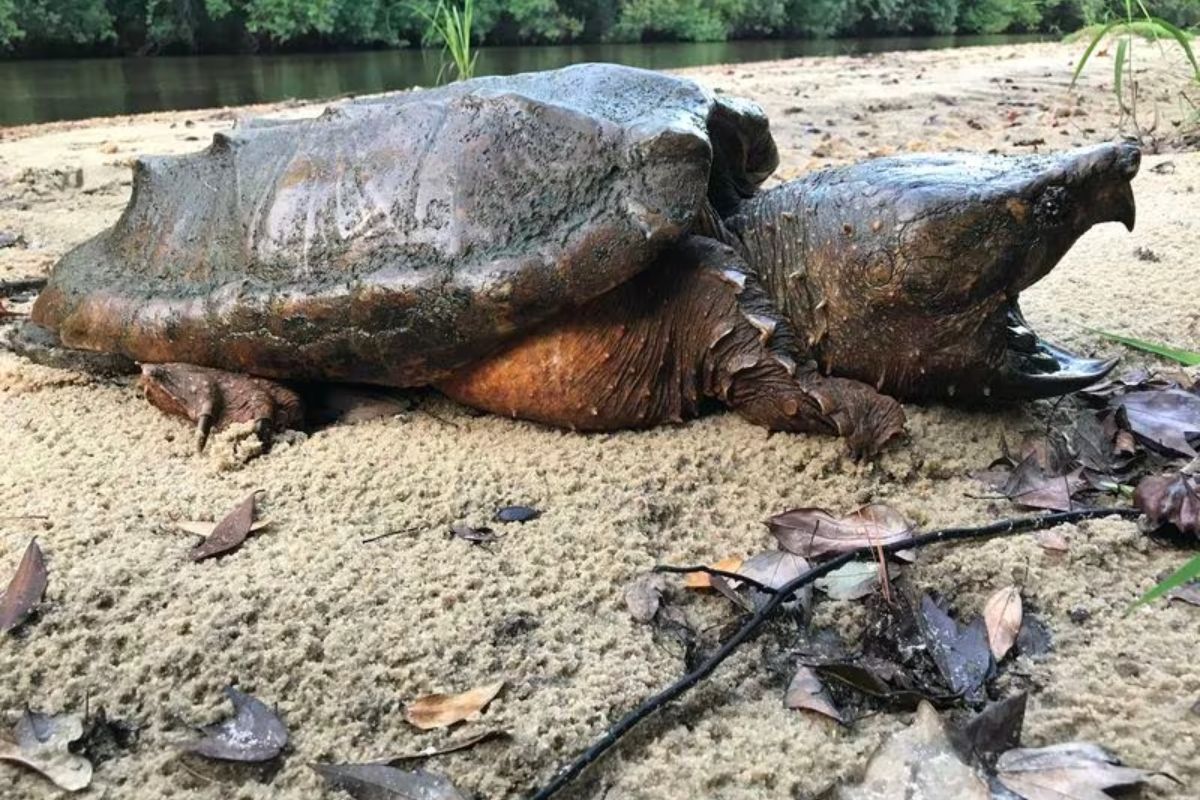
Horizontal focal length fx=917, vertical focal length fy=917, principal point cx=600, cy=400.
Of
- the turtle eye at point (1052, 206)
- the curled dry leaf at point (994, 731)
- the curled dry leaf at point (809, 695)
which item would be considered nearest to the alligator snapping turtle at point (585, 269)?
the turtle eye at point (1052, 206)

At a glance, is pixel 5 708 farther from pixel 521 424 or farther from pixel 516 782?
pixel 521 424

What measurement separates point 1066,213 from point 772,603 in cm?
97

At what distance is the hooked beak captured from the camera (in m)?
1.71

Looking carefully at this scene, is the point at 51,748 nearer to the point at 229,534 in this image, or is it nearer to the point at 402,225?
the point at 229,534

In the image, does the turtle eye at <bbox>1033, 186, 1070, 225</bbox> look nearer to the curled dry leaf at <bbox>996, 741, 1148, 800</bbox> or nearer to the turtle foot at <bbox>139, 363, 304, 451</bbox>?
the curled dry leaf at <bbox>996, 741, 1148, 800</bbox>

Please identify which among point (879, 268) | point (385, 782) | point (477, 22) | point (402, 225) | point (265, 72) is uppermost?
point (477, 22)

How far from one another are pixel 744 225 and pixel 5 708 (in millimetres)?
1691

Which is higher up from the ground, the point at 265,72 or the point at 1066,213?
the point at 265,72

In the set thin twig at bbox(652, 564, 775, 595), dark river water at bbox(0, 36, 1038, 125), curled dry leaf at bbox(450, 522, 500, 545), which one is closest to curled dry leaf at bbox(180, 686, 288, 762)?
curled dry leaf at bbox(450, 522, 500, 545)

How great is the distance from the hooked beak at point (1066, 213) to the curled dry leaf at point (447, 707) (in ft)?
4.00

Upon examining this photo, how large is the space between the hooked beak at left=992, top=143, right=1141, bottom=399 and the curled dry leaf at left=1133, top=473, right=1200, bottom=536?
340 millimetres

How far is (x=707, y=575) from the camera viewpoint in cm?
156

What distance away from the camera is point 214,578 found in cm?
160

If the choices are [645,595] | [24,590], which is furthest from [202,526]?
[645,595]
